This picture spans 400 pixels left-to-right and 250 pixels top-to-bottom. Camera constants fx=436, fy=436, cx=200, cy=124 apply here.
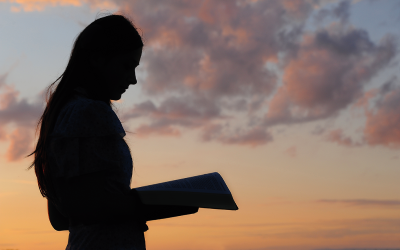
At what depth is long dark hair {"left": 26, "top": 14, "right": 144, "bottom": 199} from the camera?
2863 millimetres

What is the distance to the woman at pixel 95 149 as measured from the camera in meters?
2.58

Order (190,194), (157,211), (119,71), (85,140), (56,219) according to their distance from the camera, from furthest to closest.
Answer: (56,219) → (119,71) → (157,211) → (85,140) → (190,194)

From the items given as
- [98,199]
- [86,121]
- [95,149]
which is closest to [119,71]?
[86,121]

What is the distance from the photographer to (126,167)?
2748 millimetres

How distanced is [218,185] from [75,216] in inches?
35.6

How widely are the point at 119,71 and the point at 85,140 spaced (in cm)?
55

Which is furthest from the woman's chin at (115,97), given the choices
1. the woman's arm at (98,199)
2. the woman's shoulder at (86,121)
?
the woman's arm at (98,199)

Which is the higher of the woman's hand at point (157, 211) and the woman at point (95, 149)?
the woman at point (95, 149)

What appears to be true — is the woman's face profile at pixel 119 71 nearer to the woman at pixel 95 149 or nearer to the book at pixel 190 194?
the woman at pixel 95 149

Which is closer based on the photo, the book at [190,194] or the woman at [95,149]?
the book at [190,194]

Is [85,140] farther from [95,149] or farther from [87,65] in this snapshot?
[87,65]

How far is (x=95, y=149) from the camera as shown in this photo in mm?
2617

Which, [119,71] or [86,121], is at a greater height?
[119,71]

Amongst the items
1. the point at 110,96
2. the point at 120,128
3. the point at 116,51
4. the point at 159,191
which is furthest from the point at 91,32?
the point at 159,191
